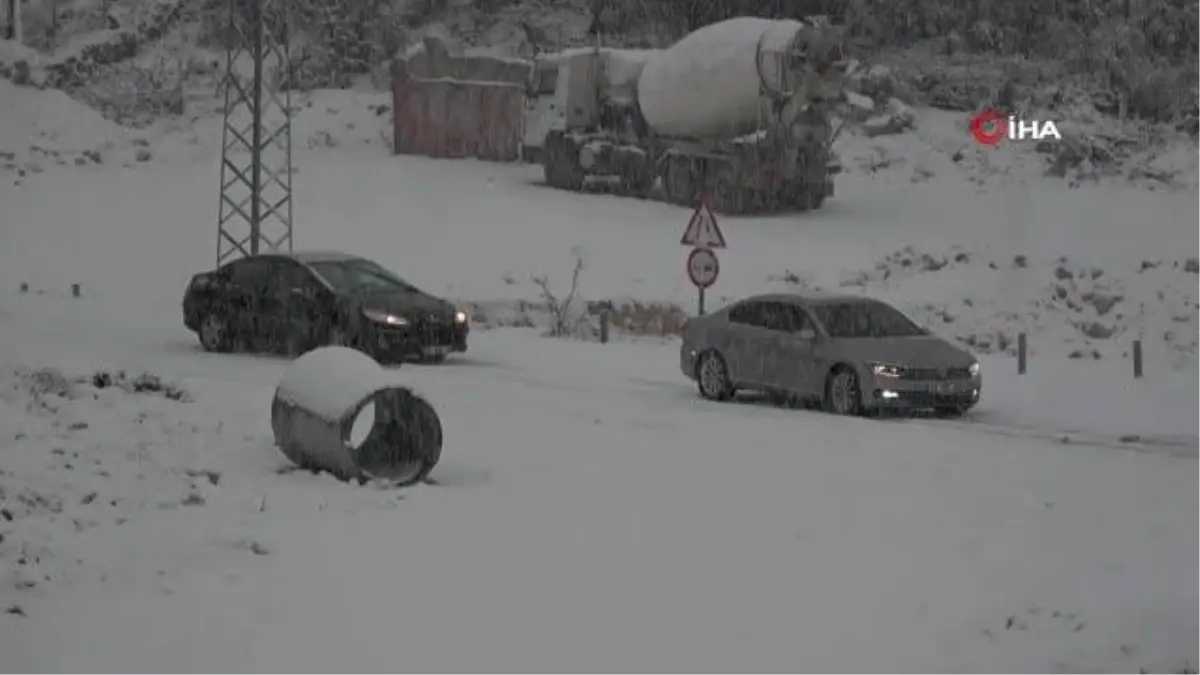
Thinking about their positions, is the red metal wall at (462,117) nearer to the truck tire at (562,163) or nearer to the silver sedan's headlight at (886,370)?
the truck tire at (562,163)

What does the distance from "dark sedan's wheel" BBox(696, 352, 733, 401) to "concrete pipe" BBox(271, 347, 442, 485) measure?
25.7ft

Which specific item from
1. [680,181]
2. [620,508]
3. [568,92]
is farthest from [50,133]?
[620,508]

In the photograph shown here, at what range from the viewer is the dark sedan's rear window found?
74.2ft

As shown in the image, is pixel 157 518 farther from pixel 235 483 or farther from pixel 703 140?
pixel 703 140

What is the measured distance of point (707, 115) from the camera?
1734 inches

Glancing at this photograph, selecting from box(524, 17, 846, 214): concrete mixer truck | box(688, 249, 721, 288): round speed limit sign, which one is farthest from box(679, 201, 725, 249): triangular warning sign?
box(524, 17, 846, 214): concrete mixer truck

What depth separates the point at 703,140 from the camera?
44.9 meters

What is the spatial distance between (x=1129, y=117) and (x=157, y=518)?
4450 centimetres

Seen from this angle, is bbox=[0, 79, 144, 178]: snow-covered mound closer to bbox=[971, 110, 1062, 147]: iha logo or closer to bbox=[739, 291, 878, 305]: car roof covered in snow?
bbox=[971, 110, 1062, 147]: iha logo

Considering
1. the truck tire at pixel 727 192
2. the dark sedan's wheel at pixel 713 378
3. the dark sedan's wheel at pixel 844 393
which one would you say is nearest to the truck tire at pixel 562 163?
the truck tire at pixel 727 192

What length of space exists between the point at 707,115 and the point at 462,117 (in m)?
9.92

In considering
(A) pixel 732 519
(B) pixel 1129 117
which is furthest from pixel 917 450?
(B) pixel 1129 117

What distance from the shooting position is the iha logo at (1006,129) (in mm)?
51719

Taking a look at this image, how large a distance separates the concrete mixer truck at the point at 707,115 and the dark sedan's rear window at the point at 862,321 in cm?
1966
